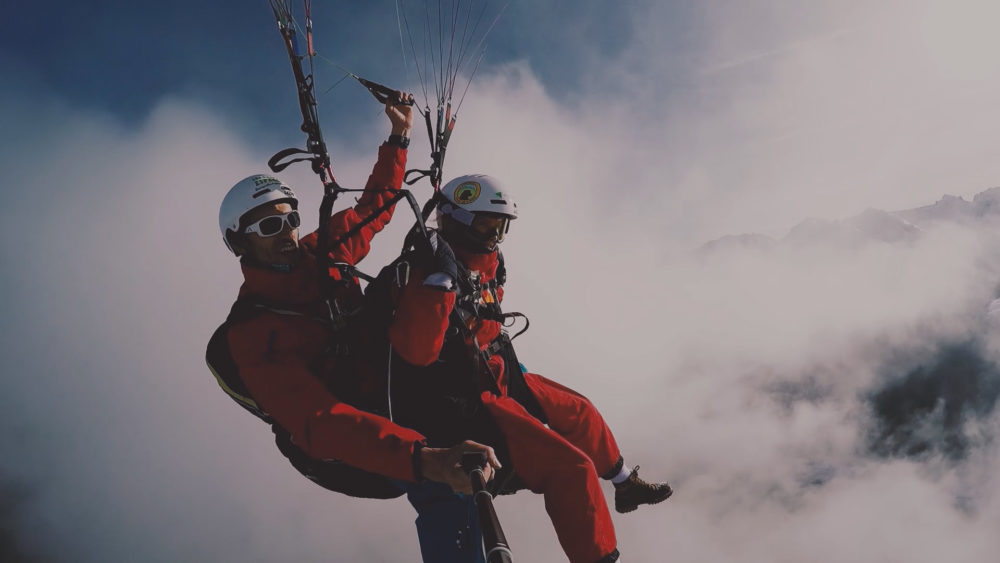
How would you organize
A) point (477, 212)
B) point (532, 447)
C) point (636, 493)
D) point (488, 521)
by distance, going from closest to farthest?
point (488, 521), point (532, 447), point (477, 212), point (636, 493)

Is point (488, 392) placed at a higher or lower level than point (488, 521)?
higher

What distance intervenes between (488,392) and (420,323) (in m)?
0.75

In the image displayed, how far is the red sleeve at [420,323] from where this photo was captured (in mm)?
2605

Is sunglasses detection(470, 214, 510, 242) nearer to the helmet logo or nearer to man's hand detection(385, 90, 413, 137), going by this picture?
the helmet logo

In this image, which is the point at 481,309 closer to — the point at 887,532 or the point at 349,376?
the point at 349,376

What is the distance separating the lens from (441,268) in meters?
2.75

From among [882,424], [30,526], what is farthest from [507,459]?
[30,526]

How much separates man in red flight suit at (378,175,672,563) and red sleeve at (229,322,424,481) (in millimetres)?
466

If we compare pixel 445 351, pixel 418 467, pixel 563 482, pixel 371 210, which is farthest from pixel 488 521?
pixel 371 210

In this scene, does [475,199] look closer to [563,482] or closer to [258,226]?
[258,226]

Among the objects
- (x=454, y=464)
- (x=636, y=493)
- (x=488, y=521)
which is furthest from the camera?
(x=636, y=493)

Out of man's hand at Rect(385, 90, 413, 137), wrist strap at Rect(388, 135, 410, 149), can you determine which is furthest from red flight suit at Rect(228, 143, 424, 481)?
man's hand at Rect(385, 90, 413, 137)

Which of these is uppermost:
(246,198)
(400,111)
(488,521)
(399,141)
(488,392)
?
(400,111)

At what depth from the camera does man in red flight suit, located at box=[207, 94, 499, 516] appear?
213 cm
